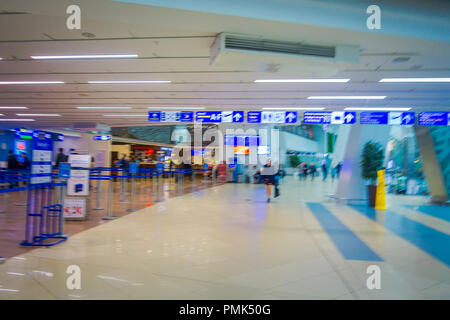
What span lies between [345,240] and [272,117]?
8042mm

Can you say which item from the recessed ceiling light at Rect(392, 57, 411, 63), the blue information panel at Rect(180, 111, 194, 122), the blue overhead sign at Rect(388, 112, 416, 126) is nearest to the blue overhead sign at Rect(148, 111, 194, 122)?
the blue information panel at Rect(180, 111, 194, 122)

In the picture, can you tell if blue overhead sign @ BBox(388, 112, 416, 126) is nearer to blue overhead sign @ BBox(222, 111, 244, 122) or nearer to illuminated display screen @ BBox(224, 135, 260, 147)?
blue overhead sign @ BBox(222, 111, 244, 122)

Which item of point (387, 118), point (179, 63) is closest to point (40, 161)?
point (179, 63)

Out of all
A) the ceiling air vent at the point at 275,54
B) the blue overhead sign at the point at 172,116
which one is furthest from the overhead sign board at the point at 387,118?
the blue overhead sign at the point at 172,116

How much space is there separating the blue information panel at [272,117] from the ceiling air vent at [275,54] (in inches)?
277

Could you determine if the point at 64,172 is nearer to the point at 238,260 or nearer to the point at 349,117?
the point at 238,260

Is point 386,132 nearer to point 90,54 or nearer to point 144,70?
point 144,70

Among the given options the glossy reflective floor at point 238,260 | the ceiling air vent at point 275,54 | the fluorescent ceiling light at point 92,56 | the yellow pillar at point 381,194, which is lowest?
the glossy reflective floor at point 238,260

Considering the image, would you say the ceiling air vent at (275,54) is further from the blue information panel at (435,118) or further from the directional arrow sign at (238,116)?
the blue information panel at (435,118)

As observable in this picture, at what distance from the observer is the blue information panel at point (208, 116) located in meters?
13.5

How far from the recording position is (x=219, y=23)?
15.8ft

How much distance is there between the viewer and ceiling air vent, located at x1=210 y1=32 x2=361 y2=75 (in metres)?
5.30

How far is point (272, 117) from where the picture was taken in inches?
Result: 524

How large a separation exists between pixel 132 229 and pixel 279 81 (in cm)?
547
